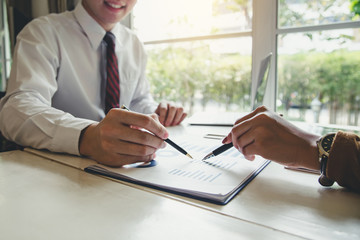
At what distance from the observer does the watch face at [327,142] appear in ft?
1.53

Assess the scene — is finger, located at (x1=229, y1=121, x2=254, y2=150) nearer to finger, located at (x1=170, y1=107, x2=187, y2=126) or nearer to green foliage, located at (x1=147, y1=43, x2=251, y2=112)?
finger, located at (x1=170, y1=107, x2=187, y2=126)

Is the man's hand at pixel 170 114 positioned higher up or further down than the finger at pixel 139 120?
further down

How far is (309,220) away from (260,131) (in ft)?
0.70

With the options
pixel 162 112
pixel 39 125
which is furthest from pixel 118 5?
pixel 39 125

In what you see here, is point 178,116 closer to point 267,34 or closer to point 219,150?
point 219,150

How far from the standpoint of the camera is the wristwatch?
0.46 metres

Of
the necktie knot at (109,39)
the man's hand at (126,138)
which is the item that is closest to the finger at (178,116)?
the necktie knot at (109,39)

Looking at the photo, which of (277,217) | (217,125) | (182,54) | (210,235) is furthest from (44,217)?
(182,54)

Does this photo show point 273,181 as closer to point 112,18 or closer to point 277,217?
point 277,217

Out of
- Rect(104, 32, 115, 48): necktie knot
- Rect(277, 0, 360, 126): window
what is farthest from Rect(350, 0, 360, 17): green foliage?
Rect(104, 32, 115, 48): necktie knot

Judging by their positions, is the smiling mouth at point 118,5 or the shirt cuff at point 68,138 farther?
the smiling mouth at point 118,5

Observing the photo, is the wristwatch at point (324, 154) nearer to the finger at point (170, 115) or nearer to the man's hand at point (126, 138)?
the man's hand at point (126, 138)

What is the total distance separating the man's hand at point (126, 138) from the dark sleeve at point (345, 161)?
0.35 meters

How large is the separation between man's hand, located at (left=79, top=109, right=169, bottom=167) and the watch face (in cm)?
34
